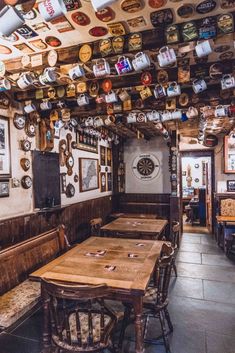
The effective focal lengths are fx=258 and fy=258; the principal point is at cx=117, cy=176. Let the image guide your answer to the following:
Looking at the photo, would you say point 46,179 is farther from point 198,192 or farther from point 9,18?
point 198,192

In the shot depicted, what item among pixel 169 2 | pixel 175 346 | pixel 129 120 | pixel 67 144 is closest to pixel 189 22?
pixel 169 2

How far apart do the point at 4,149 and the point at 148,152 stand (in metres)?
4.77

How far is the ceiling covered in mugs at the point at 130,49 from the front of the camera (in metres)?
1.85

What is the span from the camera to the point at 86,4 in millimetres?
1754

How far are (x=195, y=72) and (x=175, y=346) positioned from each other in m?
2.69

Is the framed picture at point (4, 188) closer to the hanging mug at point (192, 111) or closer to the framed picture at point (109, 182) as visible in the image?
the hanging mug at point (192, 111)

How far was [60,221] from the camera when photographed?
4371 millimetres

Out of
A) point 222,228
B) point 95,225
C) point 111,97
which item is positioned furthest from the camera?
point 222,228

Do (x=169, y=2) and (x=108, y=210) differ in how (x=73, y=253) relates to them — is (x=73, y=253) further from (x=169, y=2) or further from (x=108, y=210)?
(x=108, y=210)

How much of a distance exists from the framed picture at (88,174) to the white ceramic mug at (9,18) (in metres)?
3.75

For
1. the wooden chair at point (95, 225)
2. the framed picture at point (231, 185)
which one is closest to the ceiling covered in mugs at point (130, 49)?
the wooden chair at point (95, 225)

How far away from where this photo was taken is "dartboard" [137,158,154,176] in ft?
24.0

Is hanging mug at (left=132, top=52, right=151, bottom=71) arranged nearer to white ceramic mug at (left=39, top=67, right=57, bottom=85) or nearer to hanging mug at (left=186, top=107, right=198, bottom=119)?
white ceramic mug at (left=39, top=67, right=57, bottom=85)

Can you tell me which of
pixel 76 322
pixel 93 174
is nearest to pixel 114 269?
pixel 76 322
